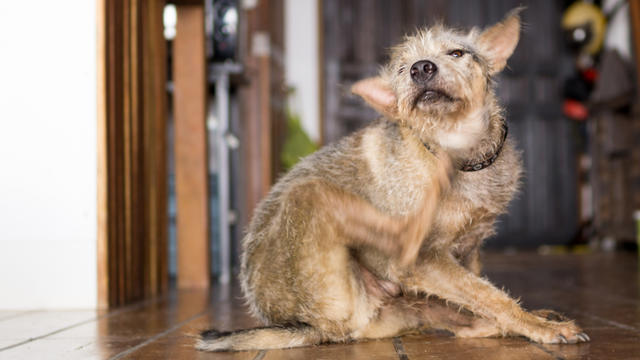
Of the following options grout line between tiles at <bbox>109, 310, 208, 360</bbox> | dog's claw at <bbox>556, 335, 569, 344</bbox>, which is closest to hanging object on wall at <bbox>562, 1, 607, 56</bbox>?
grout line between tiles at <bbox>109, 310, 208, 360</bbox>

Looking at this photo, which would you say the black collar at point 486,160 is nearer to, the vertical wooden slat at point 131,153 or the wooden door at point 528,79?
the vertical wooden slat at point 131,153

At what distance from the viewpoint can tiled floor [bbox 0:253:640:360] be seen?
1949 mm

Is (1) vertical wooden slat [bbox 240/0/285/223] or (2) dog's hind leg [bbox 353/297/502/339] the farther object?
(1) vertical wooden slat [bbox 240/0/285/223]

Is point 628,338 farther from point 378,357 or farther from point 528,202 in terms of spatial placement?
point 528,202

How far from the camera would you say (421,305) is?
2.28m

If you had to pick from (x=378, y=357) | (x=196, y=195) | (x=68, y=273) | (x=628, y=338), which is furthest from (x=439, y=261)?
(x=196, y=195)

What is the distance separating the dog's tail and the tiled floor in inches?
1.0

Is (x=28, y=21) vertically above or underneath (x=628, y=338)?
above

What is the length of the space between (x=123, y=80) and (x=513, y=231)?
7.32 m

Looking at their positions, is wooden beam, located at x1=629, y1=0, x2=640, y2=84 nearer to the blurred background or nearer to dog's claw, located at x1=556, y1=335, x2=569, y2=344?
the blurred background

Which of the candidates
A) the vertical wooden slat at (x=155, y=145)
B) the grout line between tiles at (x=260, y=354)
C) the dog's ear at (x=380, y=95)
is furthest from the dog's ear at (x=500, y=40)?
the vertical wooden slat at (x=155, y=145)

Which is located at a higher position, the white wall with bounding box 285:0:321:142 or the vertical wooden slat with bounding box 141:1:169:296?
the white wall with bounding box 285:0:321:142

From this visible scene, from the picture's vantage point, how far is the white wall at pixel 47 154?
10.8 ft

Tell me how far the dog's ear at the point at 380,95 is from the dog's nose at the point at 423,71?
0.13 m
